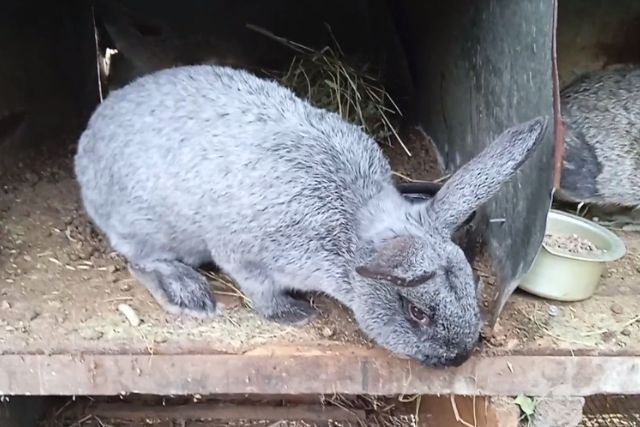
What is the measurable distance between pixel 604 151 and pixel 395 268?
5.13ft

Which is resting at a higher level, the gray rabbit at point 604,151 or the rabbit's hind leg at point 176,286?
→ the gray rabbit at point 604,151

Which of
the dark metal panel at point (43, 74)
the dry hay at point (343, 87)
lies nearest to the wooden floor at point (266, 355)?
the dark metal panel at point (43, 74)

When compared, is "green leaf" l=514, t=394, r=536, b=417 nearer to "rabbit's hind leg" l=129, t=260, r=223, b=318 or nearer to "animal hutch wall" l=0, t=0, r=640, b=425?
"animal hutch wall" l=0, t=0, r=640, b=425

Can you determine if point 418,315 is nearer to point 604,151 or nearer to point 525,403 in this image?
point 525,403

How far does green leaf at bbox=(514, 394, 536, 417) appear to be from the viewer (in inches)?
92.7

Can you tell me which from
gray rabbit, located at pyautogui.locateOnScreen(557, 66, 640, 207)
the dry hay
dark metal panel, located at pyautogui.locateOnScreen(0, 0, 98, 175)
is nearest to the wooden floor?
gray rabbit, located at pyautogui.locateOnScreen(557, 66, 640, 207)

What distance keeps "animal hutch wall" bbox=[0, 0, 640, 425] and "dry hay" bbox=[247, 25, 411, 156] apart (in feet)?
0.18

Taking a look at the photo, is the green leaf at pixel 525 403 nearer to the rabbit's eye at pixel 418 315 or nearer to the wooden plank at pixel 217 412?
the rabbit's eye at pixel 418 315

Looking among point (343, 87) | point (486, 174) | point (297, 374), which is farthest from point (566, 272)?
point (343, 87)

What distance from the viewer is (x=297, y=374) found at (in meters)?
2.26

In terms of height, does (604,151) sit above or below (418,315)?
above

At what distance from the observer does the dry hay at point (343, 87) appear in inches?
140

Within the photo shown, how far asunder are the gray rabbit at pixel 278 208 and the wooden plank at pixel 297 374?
0.51 ft

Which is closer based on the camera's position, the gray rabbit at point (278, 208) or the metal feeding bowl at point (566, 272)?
the gray rabbit at point (278, 208)
